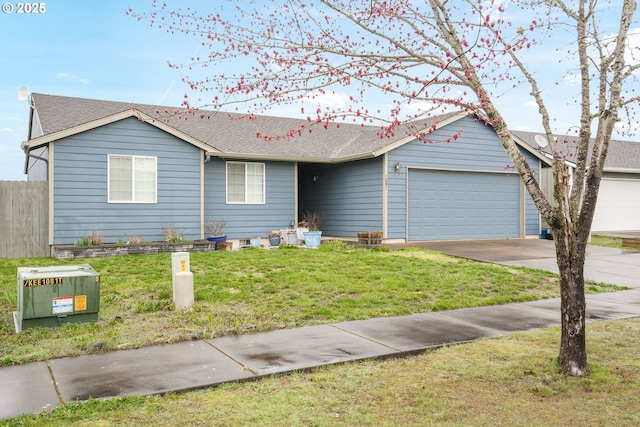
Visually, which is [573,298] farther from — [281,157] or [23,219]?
[23,219]

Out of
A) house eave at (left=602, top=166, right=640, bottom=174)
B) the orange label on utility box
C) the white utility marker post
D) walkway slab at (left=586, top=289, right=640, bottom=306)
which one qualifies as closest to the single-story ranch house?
house eave at (left=602, top=166, right=640, bottom=174)

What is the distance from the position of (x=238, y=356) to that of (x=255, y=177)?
12.5 meters

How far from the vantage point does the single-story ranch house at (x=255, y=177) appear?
14.4 m

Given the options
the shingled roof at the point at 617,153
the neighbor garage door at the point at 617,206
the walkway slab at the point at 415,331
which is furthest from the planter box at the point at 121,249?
the neighbor garage door at the point at 617,206

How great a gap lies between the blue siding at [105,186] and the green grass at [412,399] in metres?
11.3

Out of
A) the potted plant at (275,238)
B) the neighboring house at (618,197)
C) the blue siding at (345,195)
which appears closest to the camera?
the potted plant at (275,238)

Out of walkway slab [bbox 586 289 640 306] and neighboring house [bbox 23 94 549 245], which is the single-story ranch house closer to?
neighboring house [bbox 23 94 549 245]

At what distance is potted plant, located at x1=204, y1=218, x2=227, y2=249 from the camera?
16.0 m

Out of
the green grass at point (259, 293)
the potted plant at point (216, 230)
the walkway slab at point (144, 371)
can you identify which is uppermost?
the potted plant at point (216, 230)

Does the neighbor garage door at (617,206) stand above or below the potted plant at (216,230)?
above

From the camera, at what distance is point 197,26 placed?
5.74m

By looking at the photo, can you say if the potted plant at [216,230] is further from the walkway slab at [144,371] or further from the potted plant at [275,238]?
the walkway slab at [144,371]

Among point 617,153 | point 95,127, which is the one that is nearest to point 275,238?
point 95,127

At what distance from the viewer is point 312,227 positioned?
1805 centimetres
